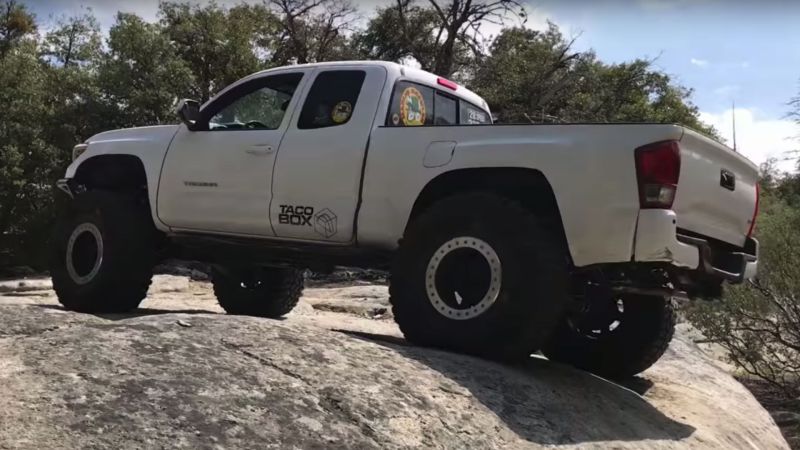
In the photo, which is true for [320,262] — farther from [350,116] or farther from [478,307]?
[478,307]

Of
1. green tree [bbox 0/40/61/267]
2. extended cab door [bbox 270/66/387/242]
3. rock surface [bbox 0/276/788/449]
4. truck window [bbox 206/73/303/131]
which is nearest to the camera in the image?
rock surface [bbox 0/276/788/449]

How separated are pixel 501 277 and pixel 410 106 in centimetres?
169

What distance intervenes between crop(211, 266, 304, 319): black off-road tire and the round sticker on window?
8.25ft

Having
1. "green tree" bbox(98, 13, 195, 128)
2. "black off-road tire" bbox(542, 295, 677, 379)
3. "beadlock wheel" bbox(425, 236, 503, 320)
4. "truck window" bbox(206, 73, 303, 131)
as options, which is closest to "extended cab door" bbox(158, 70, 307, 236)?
"truck window" bbox(206, 73, 303, 131)

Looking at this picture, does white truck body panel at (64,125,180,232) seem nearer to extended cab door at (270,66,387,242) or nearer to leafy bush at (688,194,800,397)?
extended cab door at (270,66,387,242)

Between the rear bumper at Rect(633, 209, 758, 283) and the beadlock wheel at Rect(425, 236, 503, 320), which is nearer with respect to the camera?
the rear bumper at Rect(633, 209, 758, 283)

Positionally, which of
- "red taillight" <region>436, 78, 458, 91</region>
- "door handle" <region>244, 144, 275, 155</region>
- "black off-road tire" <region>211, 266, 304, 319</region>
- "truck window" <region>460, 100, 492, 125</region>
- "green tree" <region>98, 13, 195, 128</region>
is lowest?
"black off-road tire" <region>211, 266, 304, 319</region>

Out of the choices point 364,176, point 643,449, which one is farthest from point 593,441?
point 364,176

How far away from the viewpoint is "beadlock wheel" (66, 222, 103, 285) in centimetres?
599

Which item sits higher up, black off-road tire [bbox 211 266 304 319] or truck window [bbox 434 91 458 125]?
truck window [bbox 434 91 458 125]

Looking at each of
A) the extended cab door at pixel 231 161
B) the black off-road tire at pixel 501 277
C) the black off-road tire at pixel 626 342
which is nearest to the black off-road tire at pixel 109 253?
the extended cab door at pixel 231 161

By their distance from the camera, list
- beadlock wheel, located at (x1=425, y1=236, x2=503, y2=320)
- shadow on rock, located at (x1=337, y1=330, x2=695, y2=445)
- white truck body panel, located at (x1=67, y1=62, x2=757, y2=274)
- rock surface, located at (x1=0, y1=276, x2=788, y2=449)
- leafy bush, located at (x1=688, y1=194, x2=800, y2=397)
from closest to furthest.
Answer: rock surface, located at (x1=0, y1=276, x2=788, y2=449), shadow on rock, located at (x1=337, y1=330, x2=695, y2=445), white truck body panel, located at (x1=67, y1=62, x2=757, y2=274), beadlock wheel, located at (x1=425, y1=236, x2=503, y2=320), leafy bush, located at (x1=688, y1=194, x2=800, y2=397)

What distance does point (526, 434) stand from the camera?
11.3ft

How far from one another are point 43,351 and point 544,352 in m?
3.46
